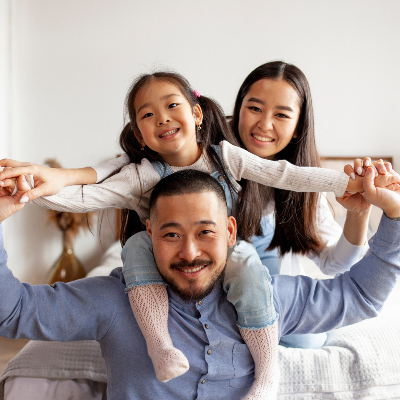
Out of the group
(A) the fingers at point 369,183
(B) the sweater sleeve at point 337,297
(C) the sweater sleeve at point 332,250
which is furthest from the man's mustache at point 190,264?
(C) the sweater sleeve at point 332,250

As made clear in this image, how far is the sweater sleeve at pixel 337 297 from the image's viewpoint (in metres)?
1.24

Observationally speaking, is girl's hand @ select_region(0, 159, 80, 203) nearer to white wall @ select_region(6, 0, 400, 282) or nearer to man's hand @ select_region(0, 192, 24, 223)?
man's hand @ select_region(0, 192, 24, 223)

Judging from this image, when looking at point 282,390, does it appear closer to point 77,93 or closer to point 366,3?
point 77,93

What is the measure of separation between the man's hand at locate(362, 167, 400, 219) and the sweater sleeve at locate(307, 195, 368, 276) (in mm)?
382

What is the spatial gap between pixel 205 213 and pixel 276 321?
0.34 meters

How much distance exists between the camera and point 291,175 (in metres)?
1.28

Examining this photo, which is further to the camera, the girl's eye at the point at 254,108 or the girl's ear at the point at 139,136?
the girl's eye at the point at 254,108

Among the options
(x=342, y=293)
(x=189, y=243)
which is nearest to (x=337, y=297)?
(x=342, y=293)

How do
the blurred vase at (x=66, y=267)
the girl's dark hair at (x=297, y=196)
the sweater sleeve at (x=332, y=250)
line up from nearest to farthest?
the sweater sleeve at (x=332, y=250) < the girl's dark hair at (x=297, y=196) < the blurred vase at (x=66, y=267)

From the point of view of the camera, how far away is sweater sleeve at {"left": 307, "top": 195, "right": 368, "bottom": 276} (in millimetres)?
1560

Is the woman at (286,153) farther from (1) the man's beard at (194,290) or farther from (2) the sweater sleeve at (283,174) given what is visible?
(1) the man's beard at (194,290)

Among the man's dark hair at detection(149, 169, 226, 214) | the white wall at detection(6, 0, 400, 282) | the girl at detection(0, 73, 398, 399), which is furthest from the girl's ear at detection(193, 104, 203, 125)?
the white wall at detection(6, 0, 400, 282)

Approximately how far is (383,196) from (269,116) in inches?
23.9

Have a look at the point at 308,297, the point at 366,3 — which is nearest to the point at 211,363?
the point at 308,297
